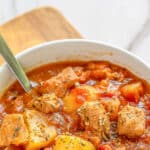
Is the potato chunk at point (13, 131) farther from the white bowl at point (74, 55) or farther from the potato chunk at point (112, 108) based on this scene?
the potato chunk at point (112, 108)

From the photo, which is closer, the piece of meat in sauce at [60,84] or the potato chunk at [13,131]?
the potato chunk at [13,131]

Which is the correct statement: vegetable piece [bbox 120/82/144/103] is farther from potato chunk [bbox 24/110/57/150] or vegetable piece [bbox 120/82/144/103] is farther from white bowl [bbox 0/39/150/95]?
potato chunk [bbox 24/110/57/150]

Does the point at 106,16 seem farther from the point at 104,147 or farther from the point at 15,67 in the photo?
the point at 104,147

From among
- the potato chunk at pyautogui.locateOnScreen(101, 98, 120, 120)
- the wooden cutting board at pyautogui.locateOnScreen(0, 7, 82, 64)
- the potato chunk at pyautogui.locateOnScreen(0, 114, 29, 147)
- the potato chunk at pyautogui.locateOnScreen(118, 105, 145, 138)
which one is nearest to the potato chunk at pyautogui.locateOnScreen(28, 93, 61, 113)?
the potato chunk at pyautogui.locateOnScreen(0, 114, 29, 147)

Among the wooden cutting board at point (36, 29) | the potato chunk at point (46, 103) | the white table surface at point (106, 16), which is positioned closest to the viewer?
the potato chunk at point (46, 103)

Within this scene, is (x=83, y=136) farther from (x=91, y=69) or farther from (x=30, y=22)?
→ (x=30, y=22)

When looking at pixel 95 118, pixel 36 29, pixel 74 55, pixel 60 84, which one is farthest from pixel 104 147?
pixel 36 29

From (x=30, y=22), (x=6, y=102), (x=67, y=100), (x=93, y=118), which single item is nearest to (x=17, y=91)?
(x=6, y=102)

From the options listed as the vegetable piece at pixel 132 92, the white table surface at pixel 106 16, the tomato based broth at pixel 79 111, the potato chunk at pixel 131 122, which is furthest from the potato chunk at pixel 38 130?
the white table surface at pixel 106 16
